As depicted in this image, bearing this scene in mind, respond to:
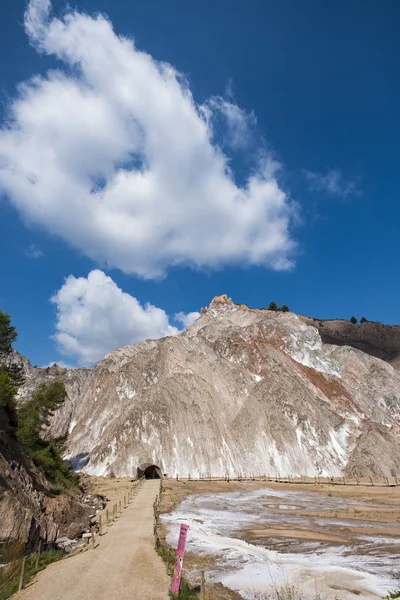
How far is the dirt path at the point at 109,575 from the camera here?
12.7 m

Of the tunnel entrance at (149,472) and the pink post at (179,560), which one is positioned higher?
the tunnel entrance at (149,472)

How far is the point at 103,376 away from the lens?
304 ft

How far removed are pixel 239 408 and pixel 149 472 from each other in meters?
21.1

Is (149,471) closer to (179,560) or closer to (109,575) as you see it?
(109,575)

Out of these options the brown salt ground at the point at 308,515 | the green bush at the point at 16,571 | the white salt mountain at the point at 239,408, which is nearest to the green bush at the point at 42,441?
the brown salt ground at the point at 308,515

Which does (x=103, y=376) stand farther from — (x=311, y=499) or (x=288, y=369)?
(x=311, y=499)

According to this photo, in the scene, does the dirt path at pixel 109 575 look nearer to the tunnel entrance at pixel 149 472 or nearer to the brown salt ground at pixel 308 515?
the brown salt ground at pixel 308 515

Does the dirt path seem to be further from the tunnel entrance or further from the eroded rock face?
the tunnel entrance

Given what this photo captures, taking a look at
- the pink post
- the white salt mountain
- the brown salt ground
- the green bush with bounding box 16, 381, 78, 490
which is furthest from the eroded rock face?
the white salt mountain

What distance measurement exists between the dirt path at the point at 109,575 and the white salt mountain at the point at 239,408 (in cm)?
4609

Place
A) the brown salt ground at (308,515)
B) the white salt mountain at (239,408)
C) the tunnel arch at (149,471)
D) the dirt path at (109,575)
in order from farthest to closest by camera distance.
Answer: the white salt mountain at (239,408)
the tunnel arch at (149,471)
the brown salt ground at (308,515)
the dirt path at (109,575)

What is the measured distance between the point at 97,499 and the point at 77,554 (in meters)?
22.7

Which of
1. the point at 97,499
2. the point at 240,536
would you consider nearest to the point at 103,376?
the point at 97,499

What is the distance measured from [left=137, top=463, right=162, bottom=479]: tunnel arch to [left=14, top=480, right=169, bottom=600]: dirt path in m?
42.6
